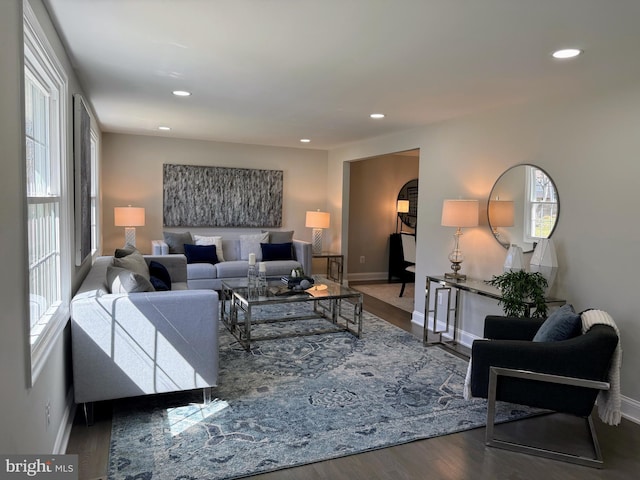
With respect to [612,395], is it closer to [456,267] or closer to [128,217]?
[456,267]

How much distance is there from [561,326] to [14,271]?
2.76 m

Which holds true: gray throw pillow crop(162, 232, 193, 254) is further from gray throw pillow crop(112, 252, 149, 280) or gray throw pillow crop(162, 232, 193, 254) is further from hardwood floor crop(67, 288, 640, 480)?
hardwood floor crop(67, 288, 640, 480)

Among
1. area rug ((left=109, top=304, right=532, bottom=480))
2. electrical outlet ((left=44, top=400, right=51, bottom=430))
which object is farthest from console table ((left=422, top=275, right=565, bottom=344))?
electrical outlet ((left=44, top=400, right=51, bottom=430))

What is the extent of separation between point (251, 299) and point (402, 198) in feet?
15.3

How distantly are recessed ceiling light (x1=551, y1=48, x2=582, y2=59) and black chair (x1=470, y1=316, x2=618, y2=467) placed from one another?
63.1 inches

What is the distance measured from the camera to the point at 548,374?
2.48 m

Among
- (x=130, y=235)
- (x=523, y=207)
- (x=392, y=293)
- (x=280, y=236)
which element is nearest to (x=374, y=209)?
(x=392, y=293)

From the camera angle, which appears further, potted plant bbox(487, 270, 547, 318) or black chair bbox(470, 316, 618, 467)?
potted plant bbox(487, 270, 547, 318)

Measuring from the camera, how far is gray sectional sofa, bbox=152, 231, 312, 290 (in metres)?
5.95

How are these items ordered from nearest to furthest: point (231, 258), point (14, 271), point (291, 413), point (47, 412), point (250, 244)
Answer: point (14, 271) < point (47, 412) < point (291, 413) < point (250, 244) < point (231, 258)

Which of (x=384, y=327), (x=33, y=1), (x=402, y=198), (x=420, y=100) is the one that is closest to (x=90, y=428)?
(x=33, y=1)

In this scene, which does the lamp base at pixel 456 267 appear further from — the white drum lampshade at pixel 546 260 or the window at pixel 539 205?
the white drum lampshade at pixel 546 260

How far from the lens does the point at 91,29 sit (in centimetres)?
249

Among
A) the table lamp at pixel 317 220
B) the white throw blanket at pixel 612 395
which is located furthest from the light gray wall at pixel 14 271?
the table lamp at pixel 317 220
